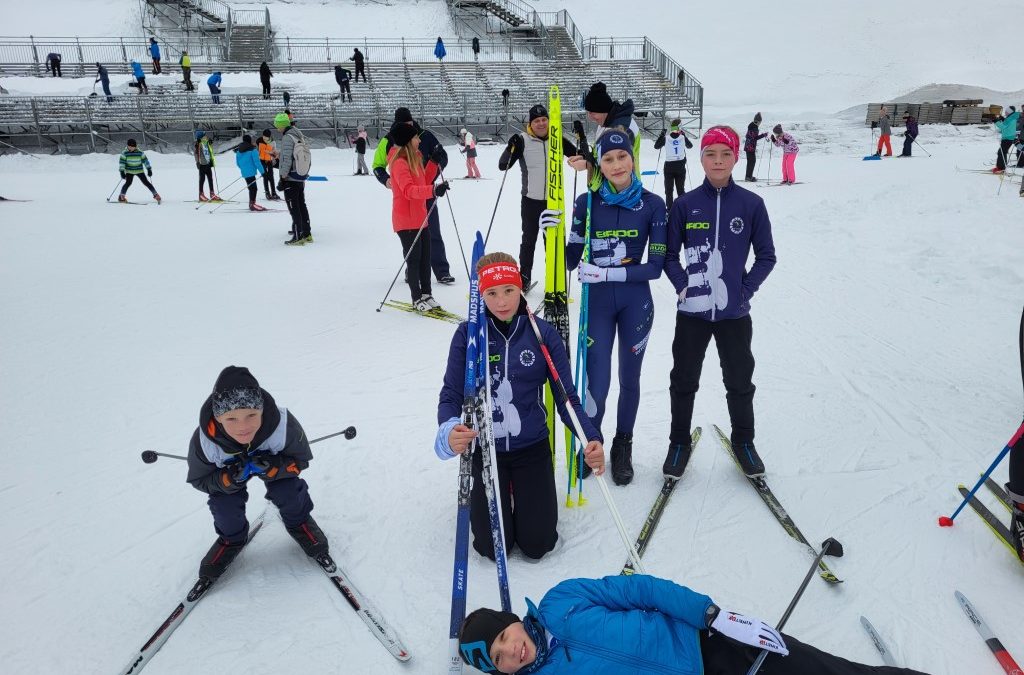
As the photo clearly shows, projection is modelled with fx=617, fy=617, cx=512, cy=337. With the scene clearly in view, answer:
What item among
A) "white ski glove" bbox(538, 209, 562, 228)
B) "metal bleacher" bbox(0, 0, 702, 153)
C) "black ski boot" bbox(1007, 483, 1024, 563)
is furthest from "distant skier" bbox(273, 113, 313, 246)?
"metal bleacher" bbox(0, 0, 702, 153)

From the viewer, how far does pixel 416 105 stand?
29.0 metres

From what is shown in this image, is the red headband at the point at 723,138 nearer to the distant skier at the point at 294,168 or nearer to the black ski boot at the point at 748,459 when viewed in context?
the black ski boot at the point at 748,459

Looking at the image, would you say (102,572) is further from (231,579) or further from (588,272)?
(588,272)

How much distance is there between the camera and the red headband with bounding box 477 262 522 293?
9.95ft

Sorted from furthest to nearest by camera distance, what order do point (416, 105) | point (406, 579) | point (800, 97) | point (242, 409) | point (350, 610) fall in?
point (800, 97) < point (416, 105) < point (406, 579) < point (350, 610) < point (242, 409)

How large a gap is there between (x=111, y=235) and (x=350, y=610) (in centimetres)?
1156

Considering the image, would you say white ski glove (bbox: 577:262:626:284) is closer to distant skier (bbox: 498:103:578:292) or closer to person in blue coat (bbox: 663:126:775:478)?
person in blue coat (bbox: 663:126:775:478)

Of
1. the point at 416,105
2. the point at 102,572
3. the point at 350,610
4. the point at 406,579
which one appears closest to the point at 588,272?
the point at 406,579

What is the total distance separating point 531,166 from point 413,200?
4.62 ft

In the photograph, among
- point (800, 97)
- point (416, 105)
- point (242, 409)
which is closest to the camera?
point (242, 409)

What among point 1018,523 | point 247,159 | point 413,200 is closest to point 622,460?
point 1018,523

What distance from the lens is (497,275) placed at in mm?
3031

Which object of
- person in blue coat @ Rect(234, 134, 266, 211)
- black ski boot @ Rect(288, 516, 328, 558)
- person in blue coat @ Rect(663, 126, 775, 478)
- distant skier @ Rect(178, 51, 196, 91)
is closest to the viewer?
black ski boot @ Rect(288, 516, 328, 558)

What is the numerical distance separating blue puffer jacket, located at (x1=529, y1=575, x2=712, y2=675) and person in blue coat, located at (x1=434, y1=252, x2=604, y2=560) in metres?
0.81
